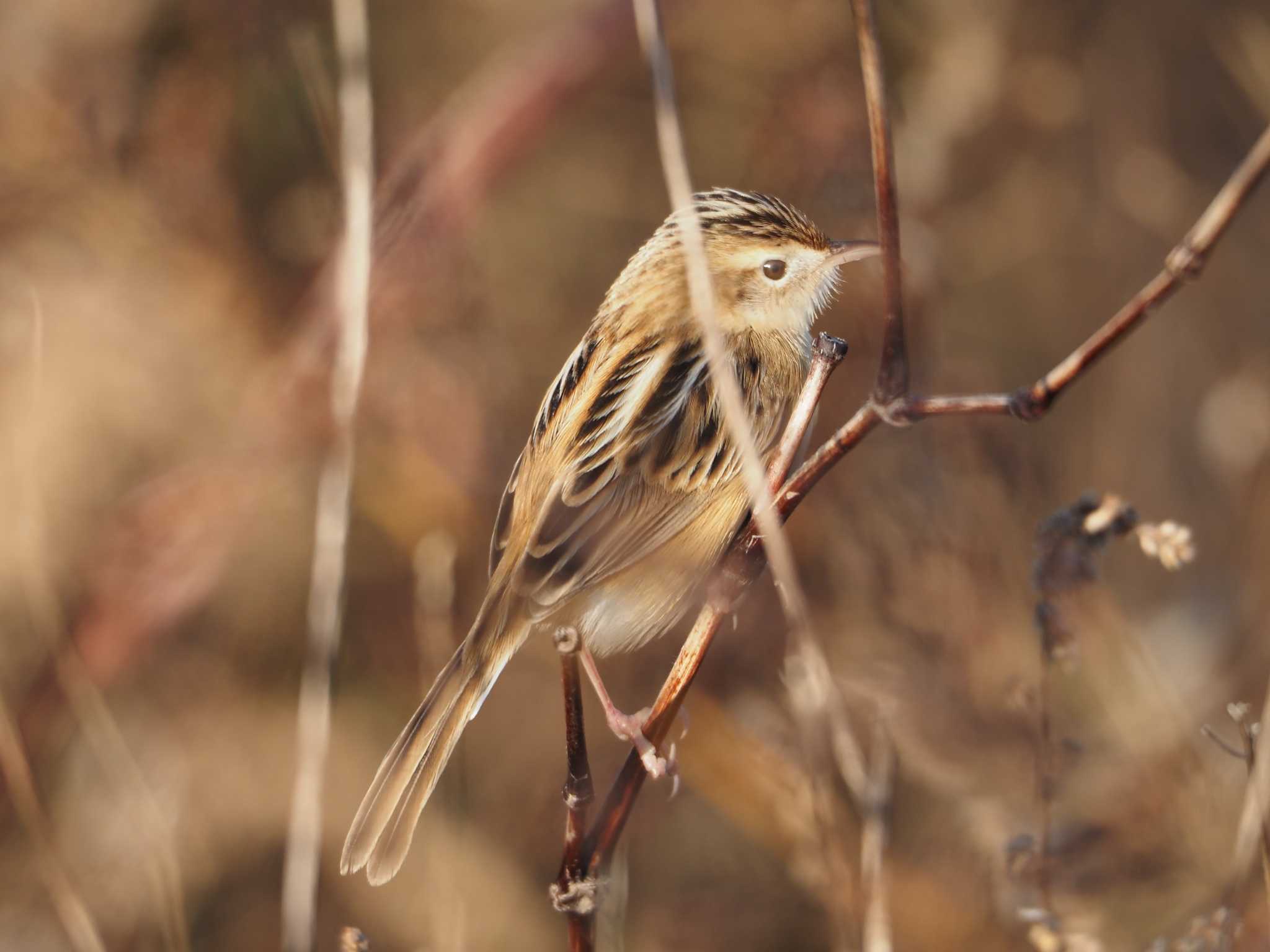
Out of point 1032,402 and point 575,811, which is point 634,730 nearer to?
point 575,811

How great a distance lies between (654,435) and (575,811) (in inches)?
39.6

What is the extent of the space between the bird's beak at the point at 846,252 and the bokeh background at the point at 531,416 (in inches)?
52.9

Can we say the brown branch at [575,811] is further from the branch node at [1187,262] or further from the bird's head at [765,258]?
the bird's head at [765,258]

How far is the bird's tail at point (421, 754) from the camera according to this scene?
2.07m

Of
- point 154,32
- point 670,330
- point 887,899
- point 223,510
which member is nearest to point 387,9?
point 154,32

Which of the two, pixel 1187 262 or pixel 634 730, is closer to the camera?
pixel 1187 262

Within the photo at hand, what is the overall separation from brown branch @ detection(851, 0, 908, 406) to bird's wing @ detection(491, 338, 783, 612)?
3.35ft

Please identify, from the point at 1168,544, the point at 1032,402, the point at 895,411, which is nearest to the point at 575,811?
the point at 895,411

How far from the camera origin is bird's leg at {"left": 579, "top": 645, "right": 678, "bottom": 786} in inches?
85.0

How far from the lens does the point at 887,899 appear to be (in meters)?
4.21

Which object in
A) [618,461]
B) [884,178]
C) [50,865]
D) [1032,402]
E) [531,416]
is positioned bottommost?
[50,865]

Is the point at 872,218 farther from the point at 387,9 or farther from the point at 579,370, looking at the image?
the point at 387,9

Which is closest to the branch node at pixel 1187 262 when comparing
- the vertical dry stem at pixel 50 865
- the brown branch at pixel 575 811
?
the brown branch at pixel 575 811

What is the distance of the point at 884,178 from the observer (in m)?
1.74
